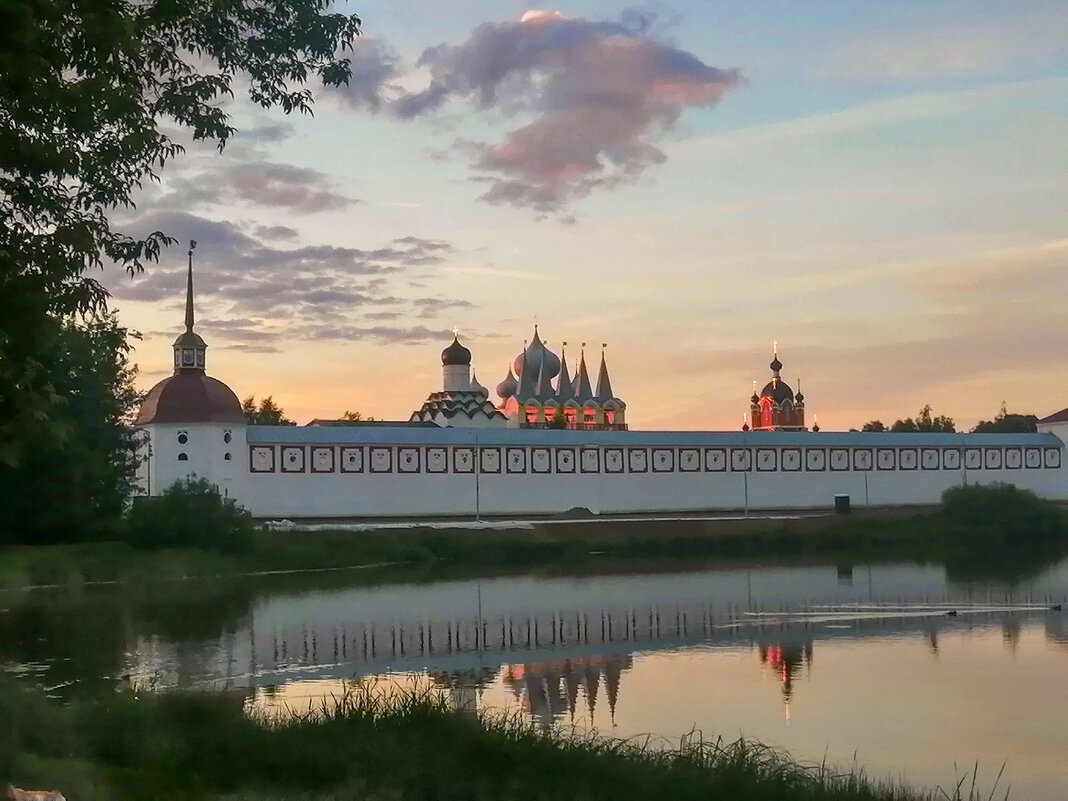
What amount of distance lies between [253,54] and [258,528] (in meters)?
26.3

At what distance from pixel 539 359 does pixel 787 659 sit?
53651 mm

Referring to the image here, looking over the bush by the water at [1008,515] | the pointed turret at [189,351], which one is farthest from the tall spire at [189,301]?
the bush by the water at [1008,515]

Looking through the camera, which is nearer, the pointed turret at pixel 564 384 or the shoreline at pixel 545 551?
the shoreline at pixel 545 551

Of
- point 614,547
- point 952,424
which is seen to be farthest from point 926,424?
point 614,547

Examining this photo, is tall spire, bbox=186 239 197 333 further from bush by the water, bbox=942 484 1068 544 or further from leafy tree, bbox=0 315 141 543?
bush by the water, bbox=942 484 1068 544

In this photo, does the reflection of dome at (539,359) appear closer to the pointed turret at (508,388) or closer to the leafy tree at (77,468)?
the pointed turret at (508,388)

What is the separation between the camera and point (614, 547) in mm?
39781

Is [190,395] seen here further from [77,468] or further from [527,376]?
[527,376]

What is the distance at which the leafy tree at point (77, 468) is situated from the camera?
29812 mm

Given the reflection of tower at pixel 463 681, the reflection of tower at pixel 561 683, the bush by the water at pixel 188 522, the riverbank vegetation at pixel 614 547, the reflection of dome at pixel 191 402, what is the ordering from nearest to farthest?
the reflection of tower at pixel 561 683 < the reflection of tower at pixel 463 681 < the riverbank vegetation at pixel 614 547 < the bush by the water at pixel 188 522 < the reflection of dome at pixel 191 402

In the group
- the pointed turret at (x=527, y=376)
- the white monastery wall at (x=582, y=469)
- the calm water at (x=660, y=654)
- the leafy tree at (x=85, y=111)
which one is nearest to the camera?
the leafy tree at (x=85, y=111)

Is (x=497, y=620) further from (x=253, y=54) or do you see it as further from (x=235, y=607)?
(x=253, y=54)

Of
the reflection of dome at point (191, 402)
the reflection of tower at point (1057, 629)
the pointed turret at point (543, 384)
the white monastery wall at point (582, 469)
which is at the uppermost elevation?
the pointed turret at point (543, 384)

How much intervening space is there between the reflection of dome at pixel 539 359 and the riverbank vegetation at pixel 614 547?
2701 centimetres
